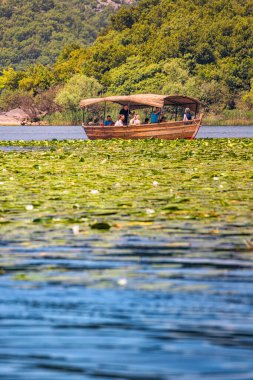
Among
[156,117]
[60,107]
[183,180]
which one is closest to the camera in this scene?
[183,180]

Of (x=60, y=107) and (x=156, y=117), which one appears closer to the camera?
(x=156, y=117)

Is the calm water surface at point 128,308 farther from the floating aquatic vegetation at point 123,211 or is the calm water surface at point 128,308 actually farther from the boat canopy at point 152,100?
the boat canopy at point 152,100

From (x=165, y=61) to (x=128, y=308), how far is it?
410 feet

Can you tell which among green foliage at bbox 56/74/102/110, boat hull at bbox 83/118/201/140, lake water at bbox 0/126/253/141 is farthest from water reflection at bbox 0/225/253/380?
green foliage at bbox 56/74/102/110

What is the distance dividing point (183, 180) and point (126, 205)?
4.98 metres

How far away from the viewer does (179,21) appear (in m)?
150

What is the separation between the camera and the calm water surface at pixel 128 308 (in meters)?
6.68

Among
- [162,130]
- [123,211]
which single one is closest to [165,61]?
[162,130]

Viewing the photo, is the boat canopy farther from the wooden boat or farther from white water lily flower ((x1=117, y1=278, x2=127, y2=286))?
white water lily flower ((x1=117, y1=278, x2=127, y2=286))

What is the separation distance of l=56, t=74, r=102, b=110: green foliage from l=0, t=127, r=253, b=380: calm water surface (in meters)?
110

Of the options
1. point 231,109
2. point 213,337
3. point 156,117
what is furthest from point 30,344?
point 231,109

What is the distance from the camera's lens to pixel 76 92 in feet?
400

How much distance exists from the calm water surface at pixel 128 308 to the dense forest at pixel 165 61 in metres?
106

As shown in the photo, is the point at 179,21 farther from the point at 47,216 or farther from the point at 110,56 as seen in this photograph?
the point at 47,216
